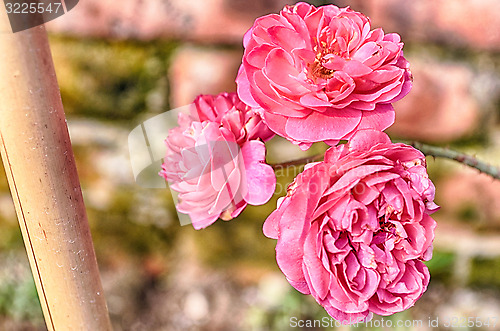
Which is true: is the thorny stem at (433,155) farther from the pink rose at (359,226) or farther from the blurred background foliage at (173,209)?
the blurred background foliage at (173,209)

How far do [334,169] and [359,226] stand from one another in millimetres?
30

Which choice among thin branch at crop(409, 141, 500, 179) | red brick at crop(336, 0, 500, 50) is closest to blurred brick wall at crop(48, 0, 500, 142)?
red brick at crop(336, 0, 500, 50)

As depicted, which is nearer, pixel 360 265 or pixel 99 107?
pixel 360 265

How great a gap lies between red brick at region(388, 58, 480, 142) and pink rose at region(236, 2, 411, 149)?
0.33m

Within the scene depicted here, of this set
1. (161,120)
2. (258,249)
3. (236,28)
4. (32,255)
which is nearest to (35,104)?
(32,255)

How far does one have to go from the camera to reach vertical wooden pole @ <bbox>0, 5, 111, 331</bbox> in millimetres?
211

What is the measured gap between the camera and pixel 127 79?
631 mm

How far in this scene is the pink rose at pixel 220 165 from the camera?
0.89ft

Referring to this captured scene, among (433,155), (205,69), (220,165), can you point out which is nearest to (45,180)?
(220,165)

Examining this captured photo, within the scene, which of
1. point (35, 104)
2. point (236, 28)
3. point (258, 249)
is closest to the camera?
point (35, 104)

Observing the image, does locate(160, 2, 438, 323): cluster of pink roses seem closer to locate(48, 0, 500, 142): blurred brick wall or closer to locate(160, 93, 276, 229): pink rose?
locate(160, 93, 276, 229): pink rose

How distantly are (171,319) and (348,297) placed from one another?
21.1 inches

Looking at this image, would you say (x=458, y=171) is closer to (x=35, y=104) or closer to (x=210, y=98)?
(x=210, y=98)

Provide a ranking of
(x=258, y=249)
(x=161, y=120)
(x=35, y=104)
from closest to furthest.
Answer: (x=35, y=104)
(x=161, y=120)
(x=258, y=249)
